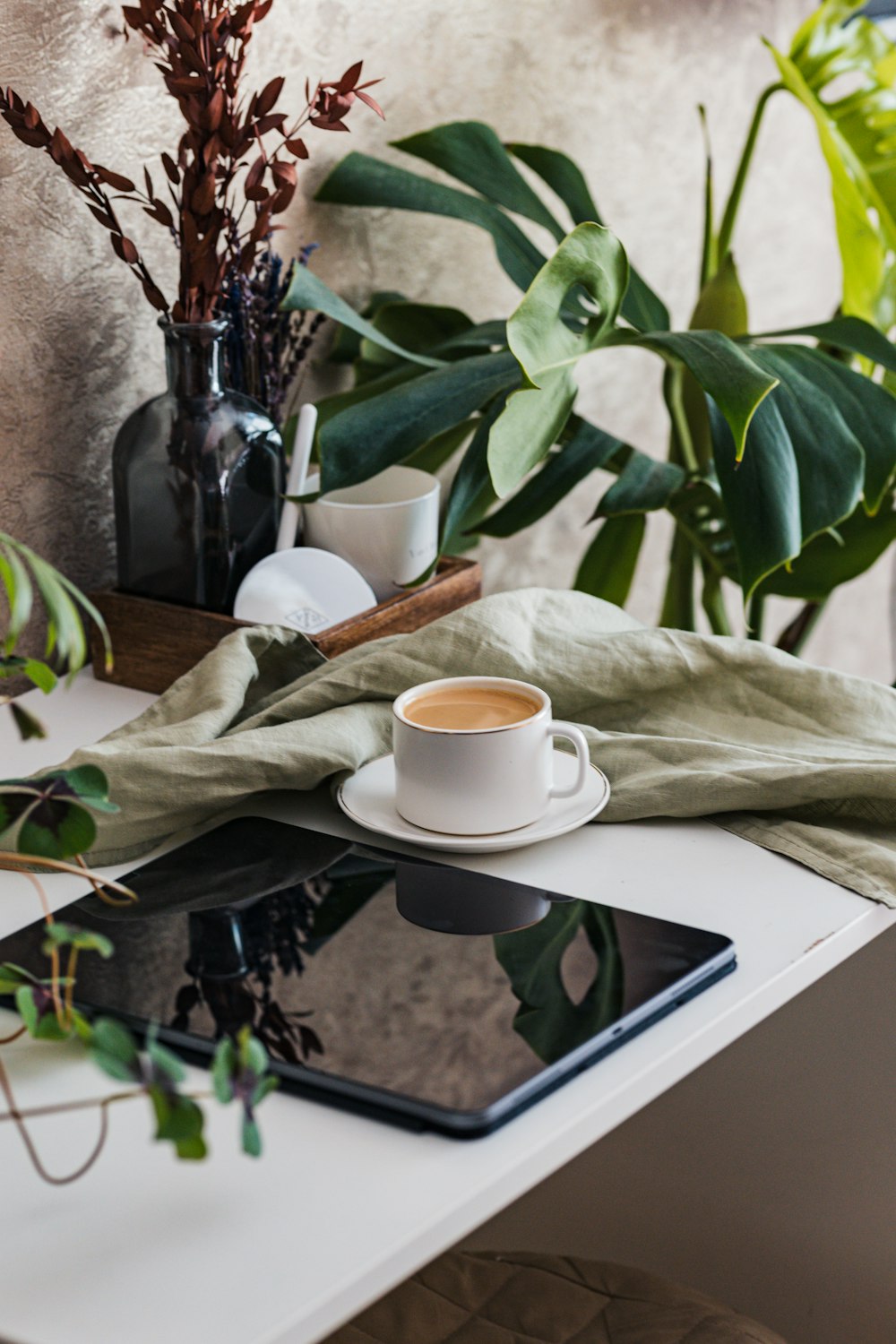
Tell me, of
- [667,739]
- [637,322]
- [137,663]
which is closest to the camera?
[667,739]

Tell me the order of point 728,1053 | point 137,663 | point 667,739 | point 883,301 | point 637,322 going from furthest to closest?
point 883,301, point 637,322, point 137,663, point 728,1053, point 667,739

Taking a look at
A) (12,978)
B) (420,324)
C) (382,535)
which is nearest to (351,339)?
(420,324)

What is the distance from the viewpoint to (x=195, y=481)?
1.05 metres

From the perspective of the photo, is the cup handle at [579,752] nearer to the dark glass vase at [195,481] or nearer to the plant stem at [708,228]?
the dark glass vase at [195,481]

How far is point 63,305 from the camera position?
1120 mm

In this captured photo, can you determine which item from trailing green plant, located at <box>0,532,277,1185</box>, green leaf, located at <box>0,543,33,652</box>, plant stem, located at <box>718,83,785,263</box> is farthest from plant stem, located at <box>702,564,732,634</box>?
green leaf, located at <box>0,543,33,652</box>

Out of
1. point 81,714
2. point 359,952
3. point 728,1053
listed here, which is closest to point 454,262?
point 81,714

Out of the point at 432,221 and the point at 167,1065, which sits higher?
the point at 432,221

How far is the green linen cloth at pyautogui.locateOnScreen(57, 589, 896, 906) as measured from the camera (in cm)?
81

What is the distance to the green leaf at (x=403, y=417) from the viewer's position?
1.09 metres

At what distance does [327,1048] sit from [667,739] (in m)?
0.34

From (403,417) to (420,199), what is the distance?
28cm

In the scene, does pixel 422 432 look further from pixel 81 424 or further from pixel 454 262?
pixel 454 262

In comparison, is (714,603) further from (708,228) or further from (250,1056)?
(250,1056)
